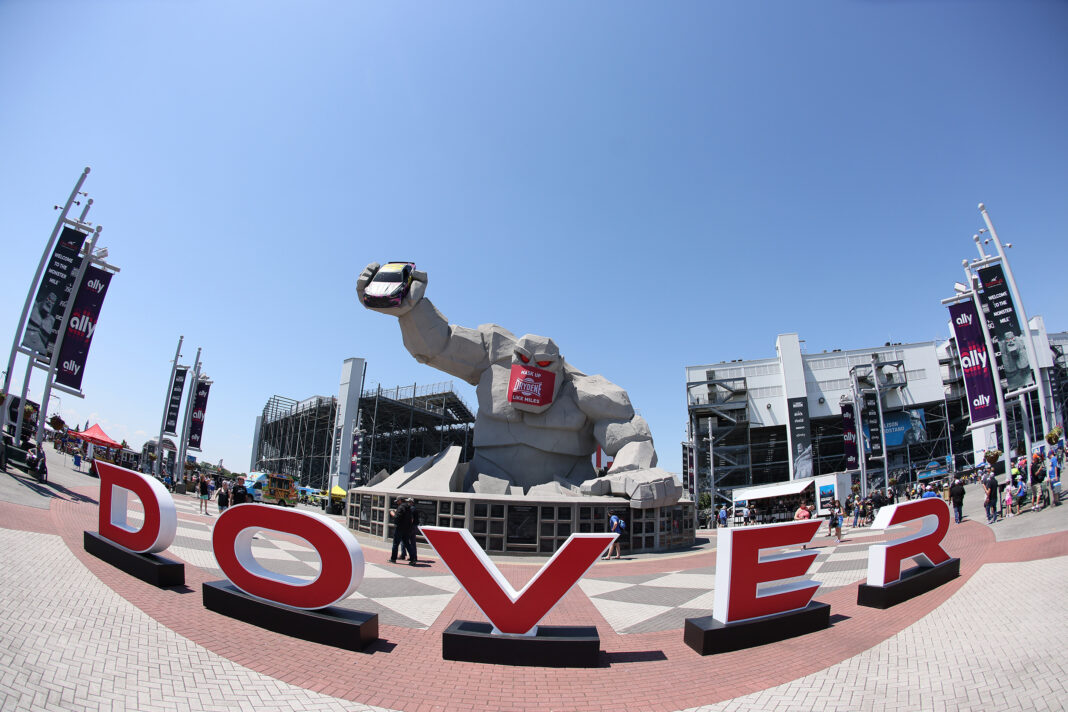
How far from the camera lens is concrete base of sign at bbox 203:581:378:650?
5.60 m

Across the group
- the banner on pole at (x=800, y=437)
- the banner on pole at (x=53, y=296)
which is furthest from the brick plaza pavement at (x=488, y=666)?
the banner on pole at (x=800, y=437)

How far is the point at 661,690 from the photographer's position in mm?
4914

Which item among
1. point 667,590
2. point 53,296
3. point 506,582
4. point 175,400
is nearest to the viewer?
point 506,582

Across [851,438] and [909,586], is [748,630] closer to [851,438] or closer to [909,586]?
[909,586]

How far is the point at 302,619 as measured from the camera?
19.0 feet

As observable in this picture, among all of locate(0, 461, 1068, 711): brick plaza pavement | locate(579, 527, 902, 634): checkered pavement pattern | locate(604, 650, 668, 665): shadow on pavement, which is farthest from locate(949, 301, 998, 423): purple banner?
locate(604, 650, 668, 665): shadow on pavement

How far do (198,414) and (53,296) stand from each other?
17551mm

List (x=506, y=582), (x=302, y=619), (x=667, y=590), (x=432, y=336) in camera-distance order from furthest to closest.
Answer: (x=432, y=336)
(x=667, y=590)
(x=302, y=619)
(x=506, y=582)

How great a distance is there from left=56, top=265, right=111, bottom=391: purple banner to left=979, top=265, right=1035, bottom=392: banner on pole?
32.0 metres

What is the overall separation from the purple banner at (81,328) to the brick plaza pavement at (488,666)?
1193cm

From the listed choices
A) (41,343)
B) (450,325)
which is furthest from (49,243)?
(450,325)

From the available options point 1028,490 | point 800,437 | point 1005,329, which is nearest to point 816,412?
→ point 800,437

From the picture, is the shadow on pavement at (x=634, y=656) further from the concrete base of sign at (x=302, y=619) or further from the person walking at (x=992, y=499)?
the person walking at (x=992, y=499)

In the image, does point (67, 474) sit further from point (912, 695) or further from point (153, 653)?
point (912, 695)
